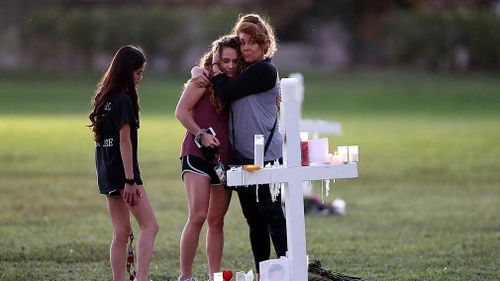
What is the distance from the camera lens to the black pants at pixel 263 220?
8844mm

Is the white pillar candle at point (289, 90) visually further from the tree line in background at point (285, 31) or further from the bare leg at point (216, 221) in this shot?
the tree line in background at point (285, 31)

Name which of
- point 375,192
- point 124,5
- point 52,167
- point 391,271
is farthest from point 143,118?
point 124,5

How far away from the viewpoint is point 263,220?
9055 mm

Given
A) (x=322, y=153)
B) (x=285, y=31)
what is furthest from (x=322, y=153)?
(x=285, y=31)

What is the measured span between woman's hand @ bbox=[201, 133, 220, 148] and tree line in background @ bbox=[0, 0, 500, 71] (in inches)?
1947

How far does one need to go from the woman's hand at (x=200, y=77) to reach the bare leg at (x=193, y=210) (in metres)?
0.64

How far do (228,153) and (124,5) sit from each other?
62.3 m

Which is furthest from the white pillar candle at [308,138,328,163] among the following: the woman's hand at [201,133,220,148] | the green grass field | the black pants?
the green grass field

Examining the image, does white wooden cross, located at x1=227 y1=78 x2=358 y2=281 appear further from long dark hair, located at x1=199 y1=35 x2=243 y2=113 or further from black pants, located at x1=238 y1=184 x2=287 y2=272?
long dark hair, located at x1=199 y1=35 x2=243 y2=113

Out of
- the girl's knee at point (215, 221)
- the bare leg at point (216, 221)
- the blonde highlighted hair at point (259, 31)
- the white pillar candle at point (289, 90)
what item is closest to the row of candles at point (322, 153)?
the white pillar candle at point (289, 90)

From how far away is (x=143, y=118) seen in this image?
123ft

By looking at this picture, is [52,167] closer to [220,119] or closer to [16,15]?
[220,119]

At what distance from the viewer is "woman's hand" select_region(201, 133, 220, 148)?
8680mm

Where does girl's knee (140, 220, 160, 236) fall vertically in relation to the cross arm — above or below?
below
